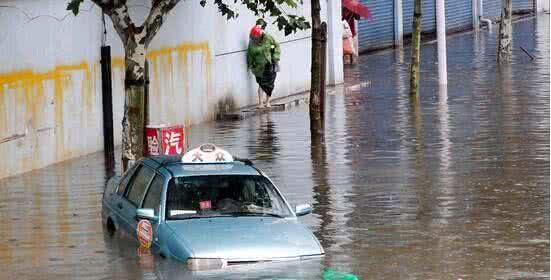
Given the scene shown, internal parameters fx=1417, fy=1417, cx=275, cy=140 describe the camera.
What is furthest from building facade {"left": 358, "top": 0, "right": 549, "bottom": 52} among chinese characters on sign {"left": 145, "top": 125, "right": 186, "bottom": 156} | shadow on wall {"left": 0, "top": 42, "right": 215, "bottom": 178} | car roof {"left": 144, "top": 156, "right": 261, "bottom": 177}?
car roof {"left": 144, "top": 156, "right": 261, "bottom": 177}

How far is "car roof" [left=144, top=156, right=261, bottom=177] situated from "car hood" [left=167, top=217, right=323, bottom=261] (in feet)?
2.27

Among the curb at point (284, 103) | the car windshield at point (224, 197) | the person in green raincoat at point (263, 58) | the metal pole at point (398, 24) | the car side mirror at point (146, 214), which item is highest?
the metal pole at point (398, 24)

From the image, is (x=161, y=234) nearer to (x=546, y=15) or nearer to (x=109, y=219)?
(x=109, y=219)

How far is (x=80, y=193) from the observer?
64.8ft

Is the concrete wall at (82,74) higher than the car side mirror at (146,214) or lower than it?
higher

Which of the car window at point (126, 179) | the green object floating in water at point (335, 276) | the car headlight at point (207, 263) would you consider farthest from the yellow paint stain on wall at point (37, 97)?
the green object floating in water at point (335, 276)

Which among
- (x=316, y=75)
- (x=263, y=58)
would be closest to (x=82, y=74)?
(x=316, y=75)

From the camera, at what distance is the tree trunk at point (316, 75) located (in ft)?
78.0

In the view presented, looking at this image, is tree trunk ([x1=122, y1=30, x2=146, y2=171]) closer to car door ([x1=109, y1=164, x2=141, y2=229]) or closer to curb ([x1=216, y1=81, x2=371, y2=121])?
car door ([x1=109, y1=164, x2=141, y2=229])

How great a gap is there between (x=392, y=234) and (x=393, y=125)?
11618mm

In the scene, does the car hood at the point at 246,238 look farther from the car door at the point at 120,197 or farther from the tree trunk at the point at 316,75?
the tree trunk at the point at 316,75

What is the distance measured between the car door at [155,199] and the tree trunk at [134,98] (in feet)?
14.2

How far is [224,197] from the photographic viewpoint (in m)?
13.8

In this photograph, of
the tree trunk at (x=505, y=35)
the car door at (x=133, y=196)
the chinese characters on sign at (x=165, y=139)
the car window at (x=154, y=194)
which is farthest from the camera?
the tree trunk at (x=505, y=35)
